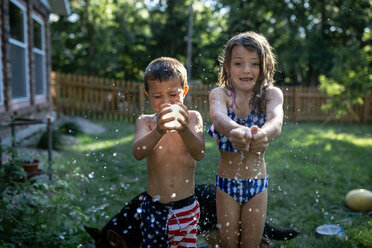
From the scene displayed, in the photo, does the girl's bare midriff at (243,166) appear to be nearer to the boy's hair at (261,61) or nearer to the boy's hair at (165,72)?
the boy's hair at (261,61)

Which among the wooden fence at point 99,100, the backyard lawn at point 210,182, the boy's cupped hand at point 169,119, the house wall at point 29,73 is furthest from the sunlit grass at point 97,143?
the boy's cupped hand at point 169,119

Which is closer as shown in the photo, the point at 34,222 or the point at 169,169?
the point at 169,169

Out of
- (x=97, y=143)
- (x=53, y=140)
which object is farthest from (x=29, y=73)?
(x=97, y=143)

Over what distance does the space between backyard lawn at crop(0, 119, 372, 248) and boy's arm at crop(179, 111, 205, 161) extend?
922 millimetres

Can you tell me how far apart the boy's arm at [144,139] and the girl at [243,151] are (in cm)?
41

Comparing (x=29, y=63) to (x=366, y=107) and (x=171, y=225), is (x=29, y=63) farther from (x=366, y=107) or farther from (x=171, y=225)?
(x=366, y=107)

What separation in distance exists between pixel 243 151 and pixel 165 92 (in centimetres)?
62

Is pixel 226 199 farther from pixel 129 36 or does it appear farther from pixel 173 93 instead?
pixel 129 36

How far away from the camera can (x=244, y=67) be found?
206cm

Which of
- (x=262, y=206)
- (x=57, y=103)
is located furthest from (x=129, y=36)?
(x=262, y=206)

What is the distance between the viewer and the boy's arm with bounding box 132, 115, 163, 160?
1.82 m

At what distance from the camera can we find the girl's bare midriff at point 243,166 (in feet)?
6.92

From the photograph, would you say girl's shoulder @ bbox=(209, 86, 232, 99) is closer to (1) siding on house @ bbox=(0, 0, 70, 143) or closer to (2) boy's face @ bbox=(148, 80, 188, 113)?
(2) boy's face @ bbox=(148, 80, 188, 113)

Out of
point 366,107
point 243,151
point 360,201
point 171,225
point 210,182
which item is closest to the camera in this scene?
point 171,225
